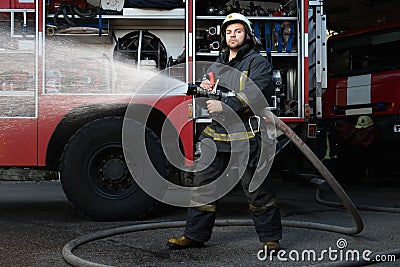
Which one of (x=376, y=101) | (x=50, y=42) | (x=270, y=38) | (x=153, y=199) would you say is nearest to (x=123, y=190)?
(x=153, y=199)

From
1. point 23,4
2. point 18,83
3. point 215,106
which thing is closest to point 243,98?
point 215,106

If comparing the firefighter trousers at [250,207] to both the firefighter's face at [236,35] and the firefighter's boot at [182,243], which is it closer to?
the firefighter's boot at [182,243]

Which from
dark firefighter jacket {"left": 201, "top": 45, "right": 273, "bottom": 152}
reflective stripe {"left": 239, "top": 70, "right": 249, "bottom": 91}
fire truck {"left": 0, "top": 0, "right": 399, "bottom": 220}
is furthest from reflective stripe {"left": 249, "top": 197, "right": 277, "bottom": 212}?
fire truck {"left": 0, "top": 0, "right": 399, "bottom": 220}

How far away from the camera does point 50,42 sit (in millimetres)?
5457

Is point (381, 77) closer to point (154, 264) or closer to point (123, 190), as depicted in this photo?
point (123, 190)

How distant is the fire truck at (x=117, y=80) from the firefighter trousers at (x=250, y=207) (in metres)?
1.07

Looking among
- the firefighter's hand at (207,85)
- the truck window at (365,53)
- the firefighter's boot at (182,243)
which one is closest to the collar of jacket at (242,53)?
the firefighter's hand at (207,85)

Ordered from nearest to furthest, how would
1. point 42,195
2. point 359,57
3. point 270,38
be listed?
point 270,38
point 42,195
point 359,57

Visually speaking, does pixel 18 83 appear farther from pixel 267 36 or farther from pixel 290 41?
pixel 290 41

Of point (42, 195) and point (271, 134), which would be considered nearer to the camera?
point (271, 134)

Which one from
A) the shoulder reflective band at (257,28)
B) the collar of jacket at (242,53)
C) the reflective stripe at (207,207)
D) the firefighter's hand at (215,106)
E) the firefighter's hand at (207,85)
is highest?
the shoulder reflective band at (257,28)

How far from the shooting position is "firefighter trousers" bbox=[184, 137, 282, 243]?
4.07 metres

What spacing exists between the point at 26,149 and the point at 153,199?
1.18m

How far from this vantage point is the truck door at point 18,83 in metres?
5.23
